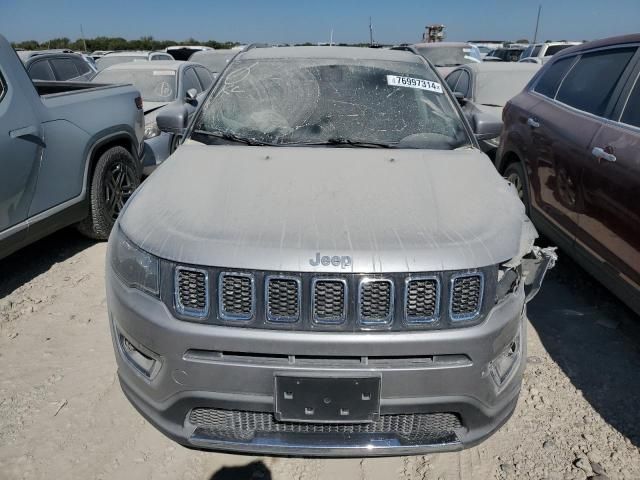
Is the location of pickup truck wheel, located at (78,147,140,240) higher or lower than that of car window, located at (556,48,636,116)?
lower

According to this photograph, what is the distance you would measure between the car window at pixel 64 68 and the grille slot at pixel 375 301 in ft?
30.1

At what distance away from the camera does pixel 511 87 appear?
7.45m

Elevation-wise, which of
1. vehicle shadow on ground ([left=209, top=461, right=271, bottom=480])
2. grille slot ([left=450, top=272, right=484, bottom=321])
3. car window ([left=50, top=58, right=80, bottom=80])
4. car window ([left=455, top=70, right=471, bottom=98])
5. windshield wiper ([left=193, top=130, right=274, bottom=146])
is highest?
windshield wiper ([left=193, top=130, right=274, bottom=146])

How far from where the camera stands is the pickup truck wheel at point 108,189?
173 inches

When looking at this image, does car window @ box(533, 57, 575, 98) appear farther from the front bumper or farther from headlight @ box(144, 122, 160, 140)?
headlight @ box(144, 122, 160, 140)

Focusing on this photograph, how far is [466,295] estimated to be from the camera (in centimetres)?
189

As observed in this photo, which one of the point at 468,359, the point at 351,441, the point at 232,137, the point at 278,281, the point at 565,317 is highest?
the point at 232,137

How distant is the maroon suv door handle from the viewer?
303cm

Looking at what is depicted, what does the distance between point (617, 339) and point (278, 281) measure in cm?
250

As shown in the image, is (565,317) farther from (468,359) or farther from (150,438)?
→ (150,438)

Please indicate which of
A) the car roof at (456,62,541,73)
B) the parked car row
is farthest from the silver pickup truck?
the car roof at (456,62,541,73)

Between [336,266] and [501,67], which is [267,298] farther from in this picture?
[501,67]

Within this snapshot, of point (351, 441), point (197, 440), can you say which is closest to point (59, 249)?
point (197, 440)

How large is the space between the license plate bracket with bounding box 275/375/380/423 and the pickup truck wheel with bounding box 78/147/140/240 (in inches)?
122
